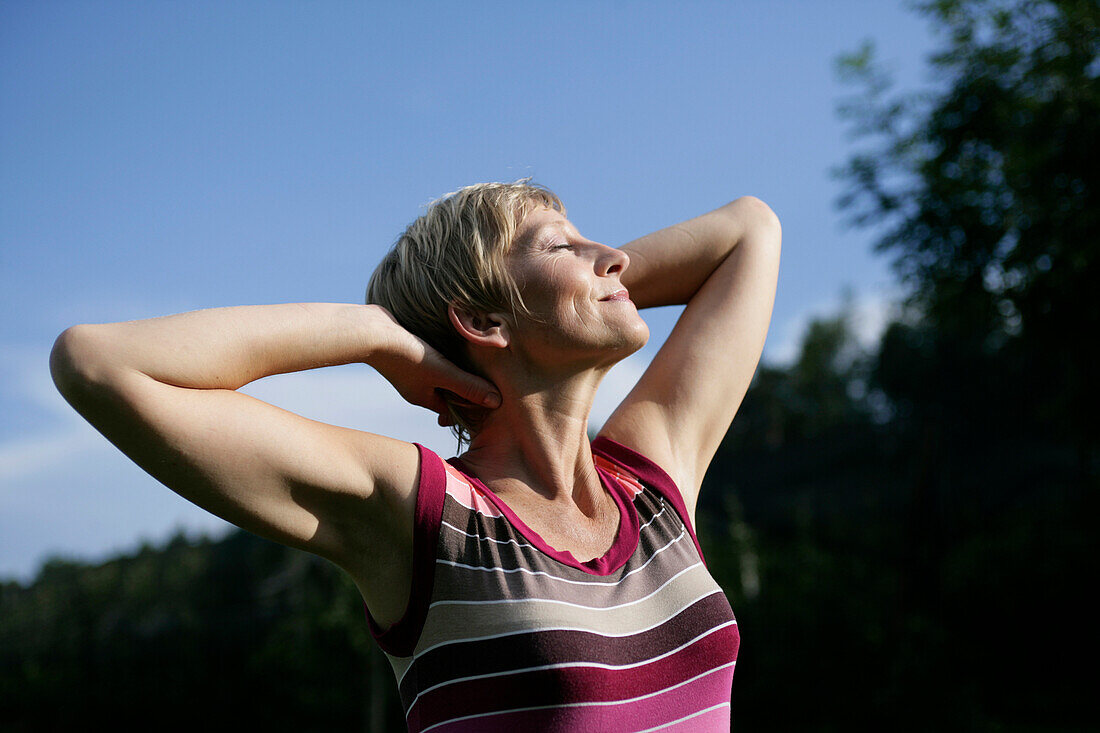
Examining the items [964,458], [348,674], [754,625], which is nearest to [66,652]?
[348,674]

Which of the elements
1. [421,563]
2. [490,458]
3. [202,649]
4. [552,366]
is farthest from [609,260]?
[202,649]

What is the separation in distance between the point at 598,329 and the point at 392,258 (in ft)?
Result: 1.70

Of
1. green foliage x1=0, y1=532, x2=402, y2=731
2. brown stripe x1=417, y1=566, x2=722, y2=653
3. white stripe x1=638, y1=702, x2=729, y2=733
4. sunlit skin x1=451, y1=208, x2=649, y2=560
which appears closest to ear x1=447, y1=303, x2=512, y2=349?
sunlit skin x1=451, y1=208, x2=649, y2=560

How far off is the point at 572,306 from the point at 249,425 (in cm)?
66

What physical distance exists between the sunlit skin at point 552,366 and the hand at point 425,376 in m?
0.05

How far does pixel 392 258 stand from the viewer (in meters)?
1.95

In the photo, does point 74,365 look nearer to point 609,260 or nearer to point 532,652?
point 532,652

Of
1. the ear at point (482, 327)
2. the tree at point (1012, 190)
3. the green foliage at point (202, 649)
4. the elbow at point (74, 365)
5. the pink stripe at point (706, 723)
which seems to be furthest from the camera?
the green foliage at point (202, 649)

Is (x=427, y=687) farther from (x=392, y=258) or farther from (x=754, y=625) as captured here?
(x=754, y=625)

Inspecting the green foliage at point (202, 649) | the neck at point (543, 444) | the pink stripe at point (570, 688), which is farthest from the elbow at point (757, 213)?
the green foliage at point (202, 649)

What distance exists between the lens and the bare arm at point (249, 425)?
52.2 inches

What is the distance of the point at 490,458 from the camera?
71.0 inches

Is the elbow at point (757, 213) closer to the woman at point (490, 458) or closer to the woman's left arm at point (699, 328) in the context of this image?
the woman's left arm at point (699, 328)

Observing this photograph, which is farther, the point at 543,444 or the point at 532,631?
the point at 543,444
